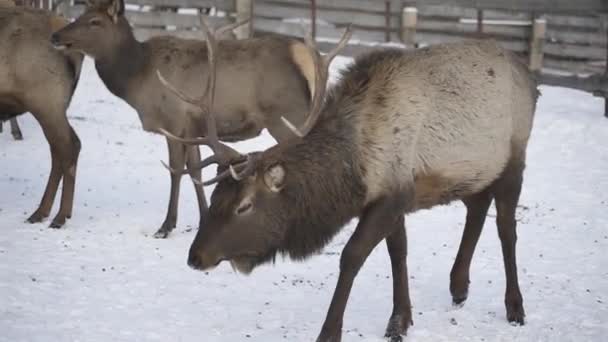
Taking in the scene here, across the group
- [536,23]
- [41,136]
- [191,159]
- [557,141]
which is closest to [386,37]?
[536,23]

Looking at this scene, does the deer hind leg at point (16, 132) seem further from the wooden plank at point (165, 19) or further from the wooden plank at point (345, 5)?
the wooden plank at point (345, 5)

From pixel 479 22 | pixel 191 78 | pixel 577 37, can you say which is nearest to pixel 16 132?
pixel 191 78

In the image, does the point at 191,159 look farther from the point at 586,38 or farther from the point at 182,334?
the point at 586,38

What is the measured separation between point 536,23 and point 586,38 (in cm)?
90

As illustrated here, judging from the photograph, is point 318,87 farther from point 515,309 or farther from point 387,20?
point 387,20

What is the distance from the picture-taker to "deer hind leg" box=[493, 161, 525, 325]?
5719mm

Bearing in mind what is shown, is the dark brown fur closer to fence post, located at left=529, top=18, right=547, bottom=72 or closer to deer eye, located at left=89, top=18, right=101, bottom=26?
deer eye, located at left=89, top=18, right=101, bottom=26

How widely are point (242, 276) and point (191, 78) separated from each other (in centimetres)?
220

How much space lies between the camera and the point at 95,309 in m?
5.50

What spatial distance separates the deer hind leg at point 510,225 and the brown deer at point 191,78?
89.2 inches

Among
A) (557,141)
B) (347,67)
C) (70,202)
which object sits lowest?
(557,141)

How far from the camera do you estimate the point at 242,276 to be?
6.40 metres

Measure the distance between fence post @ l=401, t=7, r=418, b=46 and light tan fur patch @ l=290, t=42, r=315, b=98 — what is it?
8.91m

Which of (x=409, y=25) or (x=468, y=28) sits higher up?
(x=409, y=25)
